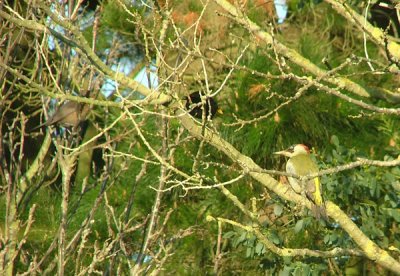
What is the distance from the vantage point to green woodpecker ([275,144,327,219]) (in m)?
4.77

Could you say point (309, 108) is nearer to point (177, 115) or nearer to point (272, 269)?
point (272, 269)

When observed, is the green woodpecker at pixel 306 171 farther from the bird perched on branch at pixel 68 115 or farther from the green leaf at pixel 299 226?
the bird perched on branch at pixel 68 115

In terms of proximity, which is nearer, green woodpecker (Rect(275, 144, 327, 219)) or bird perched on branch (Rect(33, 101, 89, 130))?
green woodpecker (Rect(275, 144, 327, 219))

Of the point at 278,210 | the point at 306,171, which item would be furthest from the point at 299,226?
the point at 306,171

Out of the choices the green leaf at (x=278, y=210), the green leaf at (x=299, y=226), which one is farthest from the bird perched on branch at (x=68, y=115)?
the green leaf at (x=299, y=226)

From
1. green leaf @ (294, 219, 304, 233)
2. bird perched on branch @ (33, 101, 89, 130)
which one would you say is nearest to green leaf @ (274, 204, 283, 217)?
green leaf @ (294, 219, 304, 233)

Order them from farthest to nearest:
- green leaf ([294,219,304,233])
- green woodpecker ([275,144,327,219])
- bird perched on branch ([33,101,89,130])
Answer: bird perched on branch ([33,101,89,130])
green leaf ([294,219,304,233])
green woodpecker ([275,144,327,219])

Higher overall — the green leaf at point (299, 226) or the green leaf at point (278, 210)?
the green leaf at point (278, 210)

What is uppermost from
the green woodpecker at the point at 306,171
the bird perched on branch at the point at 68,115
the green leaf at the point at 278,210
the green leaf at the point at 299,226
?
the bird perched on branch at the point at 68,115

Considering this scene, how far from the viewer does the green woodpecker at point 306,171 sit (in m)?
4.77

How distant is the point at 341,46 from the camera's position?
8.04 metres

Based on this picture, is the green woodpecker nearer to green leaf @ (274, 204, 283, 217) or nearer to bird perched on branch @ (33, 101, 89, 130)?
green leaf @ (274, 204, 283, 217)

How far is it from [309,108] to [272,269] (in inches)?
67.1

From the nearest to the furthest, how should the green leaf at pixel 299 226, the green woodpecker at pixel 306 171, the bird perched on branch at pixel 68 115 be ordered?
the green woodpecker at pixel 306 171
the green leaf at pixel 299 226
the bird perched on branch at pixel 68 115
